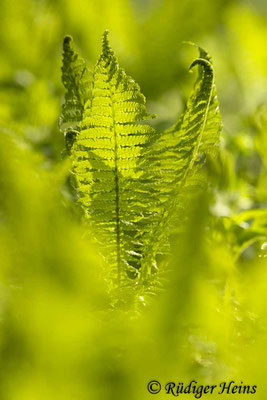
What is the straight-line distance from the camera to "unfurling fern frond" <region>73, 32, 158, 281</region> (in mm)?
245

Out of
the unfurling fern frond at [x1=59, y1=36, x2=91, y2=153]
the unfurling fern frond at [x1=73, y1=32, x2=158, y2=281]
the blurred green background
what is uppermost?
the unfurling fern frond at [x1=59, y1=36, x2=91, y2=153]

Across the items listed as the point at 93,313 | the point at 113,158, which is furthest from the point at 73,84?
the point at 93,313

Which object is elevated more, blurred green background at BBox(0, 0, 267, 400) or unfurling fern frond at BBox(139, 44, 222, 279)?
unfurling fern frond at BBox(139, 44, 222, 279)

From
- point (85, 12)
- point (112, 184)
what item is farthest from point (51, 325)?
point (85, 12)

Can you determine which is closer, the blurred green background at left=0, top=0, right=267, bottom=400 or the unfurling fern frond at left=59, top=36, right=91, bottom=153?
the blurred green background at left=0, top=0, right=267, bottom=400

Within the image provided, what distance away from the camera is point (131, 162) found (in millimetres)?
266

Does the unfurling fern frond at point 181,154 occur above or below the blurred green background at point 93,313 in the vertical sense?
above

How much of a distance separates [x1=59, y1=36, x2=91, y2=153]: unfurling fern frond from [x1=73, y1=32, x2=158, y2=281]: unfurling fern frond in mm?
26

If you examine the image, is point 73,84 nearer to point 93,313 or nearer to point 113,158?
point 113,158

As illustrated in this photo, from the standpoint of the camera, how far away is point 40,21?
514 mm

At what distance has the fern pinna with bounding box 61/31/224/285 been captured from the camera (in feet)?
0.81

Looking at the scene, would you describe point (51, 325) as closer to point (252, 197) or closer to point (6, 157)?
point (6, 157)

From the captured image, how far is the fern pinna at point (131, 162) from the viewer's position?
0.25 m

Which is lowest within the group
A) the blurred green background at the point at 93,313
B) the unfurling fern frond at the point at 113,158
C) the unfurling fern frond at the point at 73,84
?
the blurred green background at the point at 93,313
